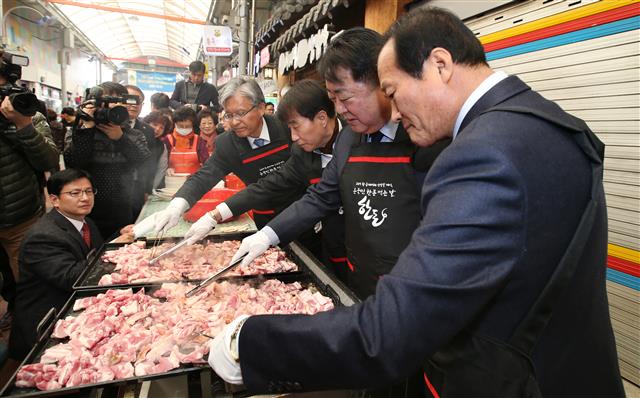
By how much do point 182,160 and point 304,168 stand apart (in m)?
3.18

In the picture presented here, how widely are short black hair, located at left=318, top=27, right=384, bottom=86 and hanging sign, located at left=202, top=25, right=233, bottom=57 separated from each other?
8.38 meters

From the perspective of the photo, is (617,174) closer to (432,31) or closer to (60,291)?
(432,31)

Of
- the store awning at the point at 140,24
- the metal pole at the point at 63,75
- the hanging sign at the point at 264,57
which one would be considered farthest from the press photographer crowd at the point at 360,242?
the metal pole at the point at 63,75

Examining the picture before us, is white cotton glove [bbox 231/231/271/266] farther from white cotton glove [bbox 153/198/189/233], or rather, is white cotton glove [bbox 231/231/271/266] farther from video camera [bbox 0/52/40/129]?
video camera [bbox 0/52/40/129]

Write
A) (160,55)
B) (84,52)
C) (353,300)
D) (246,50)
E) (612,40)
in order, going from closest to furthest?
(353,300) → (612,40) → (246,50) → (84,52) → (160,55)

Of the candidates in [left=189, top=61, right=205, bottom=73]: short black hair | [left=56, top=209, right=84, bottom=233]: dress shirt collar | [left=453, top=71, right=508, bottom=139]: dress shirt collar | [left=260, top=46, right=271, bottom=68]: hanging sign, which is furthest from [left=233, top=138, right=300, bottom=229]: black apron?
[left=189, top=61, right=205, bottom=73]: short black hair

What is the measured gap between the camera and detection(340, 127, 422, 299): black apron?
181 cm

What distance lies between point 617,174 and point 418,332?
1848 millimetres

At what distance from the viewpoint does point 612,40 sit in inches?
76.6

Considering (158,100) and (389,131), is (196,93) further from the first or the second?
(389,131)

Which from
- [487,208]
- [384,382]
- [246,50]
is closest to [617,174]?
[487,208]

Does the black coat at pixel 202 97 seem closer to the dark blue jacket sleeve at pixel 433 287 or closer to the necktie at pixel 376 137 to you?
the necktie at pixel 376 137

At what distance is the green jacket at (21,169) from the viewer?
10.2ft

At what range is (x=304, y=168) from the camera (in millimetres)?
2773
